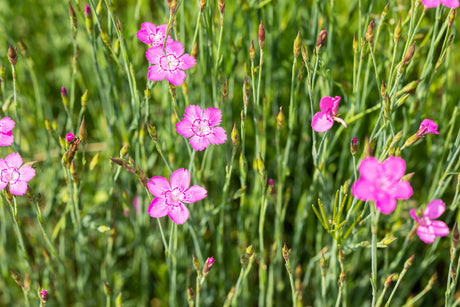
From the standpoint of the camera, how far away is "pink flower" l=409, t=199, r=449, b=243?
134cm

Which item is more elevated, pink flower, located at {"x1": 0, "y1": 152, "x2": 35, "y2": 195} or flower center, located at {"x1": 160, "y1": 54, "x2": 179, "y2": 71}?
flower center, located at {"x1": 160, "y1": 54, "x2": 179, "y2": 71}

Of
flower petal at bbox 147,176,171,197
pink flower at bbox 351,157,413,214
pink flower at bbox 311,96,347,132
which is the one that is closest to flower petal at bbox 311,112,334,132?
pink flower at bbox 311,96,347,132

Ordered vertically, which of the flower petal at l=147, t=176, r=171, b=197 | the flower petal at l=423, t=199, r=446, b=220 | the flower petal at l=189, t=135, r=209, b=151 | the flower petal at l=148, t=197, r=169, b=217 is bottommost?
the flower petal at l=423, t=199, r=446, b=220

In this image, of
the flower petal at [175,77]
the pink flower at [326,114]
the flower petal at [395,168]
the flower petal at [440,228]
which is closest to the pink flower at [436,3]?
the pink flower at [326,114]

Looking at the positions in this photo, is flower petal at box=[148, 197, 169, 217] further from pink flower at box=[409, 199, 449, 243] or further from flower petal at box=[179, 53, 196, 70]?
pink flower at box=[409, 199, 449, 243]

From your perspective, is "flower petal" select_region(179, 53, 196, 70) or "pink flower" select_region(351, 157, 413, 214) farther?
"flower petal" select_region(179, 53, 196, 70)

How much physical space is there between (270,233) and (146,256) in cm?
59

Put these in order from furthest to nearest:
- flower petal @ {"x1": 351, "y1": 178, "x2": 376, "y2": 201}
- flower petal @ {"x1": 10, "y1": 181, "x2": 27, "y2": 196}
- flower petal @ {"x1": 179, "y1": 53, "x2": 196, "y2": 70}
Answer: flower petal @ {"x1": 179, "y1": 53, "x2": 196, "y2": 70}
flower petal @ {"x1": 10, "y1": 181, "x2": 27, "y2": 196}
flower petal @ {"x1": 351, "y1": 178, "x2": 376, "y2": 201}

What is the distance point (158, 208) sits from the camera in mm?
1274

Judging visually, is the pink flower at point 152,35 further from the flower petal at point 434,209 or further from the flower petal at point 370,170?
the flower petal at point 434,209

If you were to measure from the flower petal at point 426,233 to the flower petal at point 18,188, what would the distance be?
115 centimetres

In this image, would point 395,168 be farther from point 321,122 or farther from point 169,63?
point 169,63

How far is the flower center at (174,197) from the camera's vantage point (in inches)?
51.1

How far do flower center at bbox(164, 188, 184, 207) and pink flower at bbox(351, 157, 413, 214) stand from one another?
51cm
